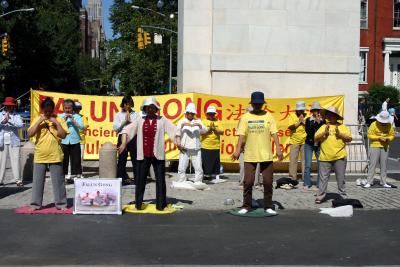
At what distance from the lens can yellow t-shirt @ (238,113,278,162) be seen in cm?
923

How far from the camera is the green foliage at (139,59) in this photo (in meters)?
56.7

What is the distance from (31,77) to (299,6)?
47.2 m

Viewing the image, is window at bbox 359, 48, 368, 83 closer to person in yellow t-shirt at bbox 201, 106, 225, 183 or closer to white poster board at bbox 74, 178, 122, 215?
person in yellow t-shirt at bbox 201, 106, 225, 183

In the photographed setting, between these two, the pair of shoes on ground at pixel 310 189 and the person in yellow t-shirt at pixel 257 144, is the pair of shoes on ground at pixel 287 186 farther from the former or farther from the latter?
the person in yellow t-shirt at pixel 257 144

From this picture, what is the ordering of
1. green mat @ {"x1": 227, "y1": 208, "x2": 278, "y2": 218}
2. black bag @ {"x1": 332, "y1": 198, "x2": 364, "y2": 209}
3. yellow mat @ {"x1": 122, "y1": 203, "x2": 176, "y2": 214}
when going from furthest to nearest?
1. black bag @ {"x1": 332, "y1": 198, "x2": 364, "y2": 209}
2. yellow mat @ {"x1": 122, "y1": 203, "x2": 176, "y2": 214}
3. green mat @ {"x1": 227, "y1": 208, "x2": 278, "y2": 218}

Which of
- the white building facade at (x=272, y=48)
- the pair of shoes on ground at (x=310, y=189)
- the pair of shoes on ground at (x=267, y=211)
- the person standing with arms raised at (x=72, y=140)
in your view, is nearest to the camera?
the pair of shoes on ground at (x=267, y=211)

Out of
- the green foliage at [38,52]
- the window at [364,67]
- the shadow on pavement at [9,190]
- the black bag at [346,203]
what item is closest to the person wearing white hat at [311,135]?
the black bag at [346,203]

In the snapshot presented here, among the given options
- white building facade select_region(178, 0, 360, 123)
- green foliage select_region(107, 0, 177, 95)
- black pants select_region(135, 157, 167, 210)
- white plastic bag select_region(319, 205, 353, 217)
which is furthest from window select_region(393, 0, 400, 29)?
black pants select_region(135, 157, 167, 210)

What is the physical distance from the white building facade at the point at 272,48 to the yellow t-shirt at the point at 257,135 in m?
6.14

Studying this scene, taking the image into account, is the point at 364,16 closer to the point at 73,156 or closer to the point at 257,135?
the point at 73,156

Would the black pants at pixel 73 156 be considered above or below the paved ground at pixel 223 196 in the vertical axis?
above

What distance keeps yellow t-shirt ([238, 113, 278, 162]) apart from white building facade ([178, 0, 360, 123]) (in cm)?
614

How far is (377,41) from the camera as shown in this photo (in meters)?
45.5

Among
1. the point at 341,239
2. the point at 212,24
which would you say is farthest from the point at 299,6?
the point at 341,239
